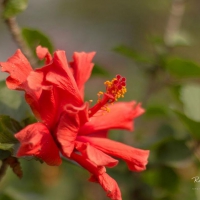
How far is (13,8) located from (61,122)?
0.91 ft

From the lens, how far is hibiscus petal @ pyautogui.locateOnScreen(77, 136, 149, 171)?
696 millimetres

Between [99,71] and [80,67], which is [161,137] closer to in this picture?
[99,71]

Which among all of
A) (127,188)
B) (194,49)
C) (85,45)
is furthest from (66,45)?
(127,188)

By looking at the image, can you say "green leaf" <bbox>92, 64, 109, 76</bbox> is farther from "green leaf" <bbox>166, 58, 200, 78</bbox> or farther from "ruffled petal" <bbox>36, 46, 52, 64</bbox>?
"ruffled petal" <bbox>36, 46, 52, 64</bbox>

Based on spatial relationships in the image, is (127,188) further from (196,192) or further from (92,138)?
(92,138)

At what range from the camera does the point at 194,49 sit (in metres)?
3.06

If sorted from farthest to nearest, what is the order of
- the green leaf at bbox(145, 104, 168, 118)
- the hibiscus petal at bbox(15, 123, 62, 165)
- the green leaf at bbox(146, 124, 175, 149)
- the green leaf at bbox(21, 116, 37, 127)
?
the green leaf at bbox(145, 104, 168, 118)
the green leaf at bbox(146, 124, 175, 149)
the green leaf at bbox(21, 116, 37, 127)
the hibiscus petal at bbox(15, 123, 62, 165)

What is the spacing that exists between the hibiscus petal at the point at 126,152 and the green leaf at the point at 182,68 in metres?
0.41

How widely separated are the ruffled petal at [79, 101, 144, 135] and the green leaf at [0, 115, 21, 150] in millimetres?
112

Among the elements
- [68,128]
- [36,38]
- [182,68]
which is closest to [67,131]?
[68,128]

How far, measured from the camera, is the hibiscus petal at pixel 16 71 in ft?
2.15

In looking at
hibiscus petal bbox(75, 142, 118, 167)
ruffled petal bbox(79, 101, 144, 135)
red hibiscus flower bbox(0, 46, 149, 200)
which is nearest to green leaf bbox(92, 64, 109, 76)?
ruffled petal bbox(79, 101, 144, 135)

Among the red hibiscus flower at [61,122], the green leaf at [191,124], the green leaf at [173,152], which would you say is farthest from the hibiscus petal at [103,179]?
the green leaf at [173,152]

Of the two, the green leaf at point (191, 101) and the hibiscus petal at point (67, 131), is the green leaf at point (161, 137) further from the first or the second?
the hibiscus petal at point (67, 131)
